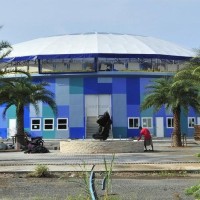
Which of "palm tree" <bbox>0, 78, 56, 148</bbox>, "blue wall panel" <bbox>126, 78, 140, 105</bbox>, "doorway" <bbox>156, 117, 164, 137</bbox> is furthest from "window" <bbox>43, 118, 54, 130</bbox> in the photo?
"palm tree" <bbox>0, 78, 56, 148</bbox>

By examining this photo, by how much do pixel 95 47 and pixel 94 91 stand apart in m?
5.52

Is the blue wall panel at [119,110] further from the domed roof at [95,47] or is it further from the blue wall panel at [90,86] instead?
the domed roof at [95,47]

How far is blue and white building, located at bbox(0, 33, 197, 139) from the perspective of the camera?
5412 centimetres

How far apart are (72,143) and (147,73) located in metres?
28.0

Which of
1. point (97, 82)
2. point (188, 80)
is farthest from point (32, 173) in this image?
point (97, 82)

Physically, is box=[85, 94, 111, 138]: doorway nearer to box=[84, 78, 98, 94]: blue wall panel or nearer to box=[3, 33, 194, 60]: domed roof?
box=[84, 78, 98, 94]: blue wall panel

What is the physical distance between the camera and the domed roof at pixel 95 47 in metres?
54.6

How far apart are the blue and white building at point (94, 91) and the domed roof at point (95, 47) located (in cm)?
11

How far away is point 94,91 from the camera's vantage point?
179ft

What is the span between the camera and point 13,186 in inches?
541

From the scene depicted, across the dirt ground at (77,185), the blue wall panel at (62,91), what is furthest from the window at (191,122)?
the dirt ground at (77,185)

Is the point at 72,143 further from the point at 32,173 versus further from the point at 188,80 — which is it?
the point at 32,173

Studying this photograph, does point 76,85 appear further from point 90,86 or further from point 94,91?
point 94,91

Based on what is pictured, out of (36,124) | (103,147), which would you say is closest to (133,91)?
(36,124)
